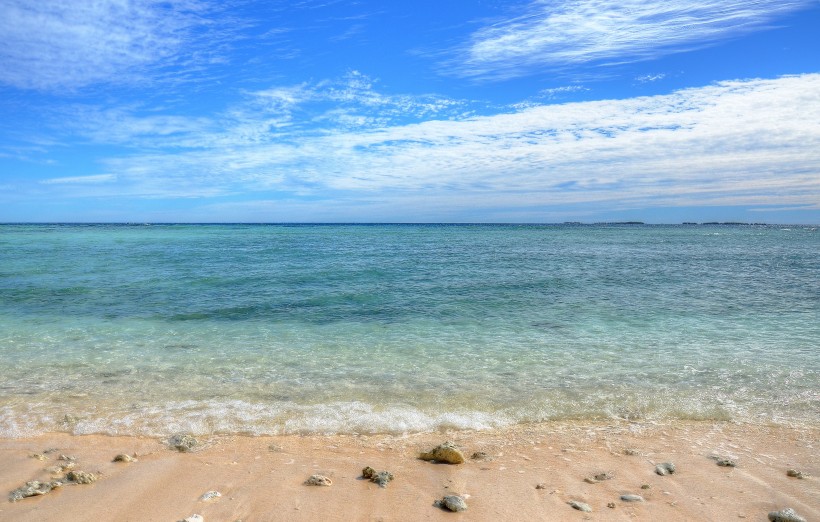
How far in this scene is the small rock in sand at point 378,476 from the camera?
4.95m

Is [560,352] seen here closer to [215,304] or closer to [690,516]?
[690,516]

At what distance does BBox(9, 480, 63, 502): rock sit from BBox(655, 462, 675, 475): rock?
6.25 meters

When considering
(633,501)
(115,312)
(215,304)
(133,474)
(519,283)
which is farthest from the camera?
(519,283)

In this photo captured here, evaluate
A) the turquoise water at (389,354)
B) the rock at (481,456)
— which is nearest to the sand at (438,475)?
the rock at (481,456)

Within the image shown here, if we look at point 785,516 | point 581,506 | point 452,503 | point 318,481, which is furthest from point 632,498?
point 318,481

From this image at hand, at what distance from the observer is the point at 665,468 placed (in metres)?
5.28

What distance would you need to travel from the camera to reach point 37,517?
14.0ft

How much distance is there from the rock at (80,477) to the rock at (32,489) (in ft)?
0.34

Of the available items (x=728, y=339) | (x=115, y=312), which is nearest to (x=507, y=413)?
(x=728, y=339)

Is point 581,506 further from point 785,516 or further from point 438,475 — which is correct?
point 785,516

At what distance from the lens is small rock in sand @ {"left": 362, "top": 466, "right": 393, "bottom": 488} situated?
495 cm

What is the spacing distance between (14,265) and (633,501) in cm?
3216

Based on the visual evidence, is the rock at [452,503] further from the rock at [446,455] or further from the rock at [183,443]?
the rock at [183,443]

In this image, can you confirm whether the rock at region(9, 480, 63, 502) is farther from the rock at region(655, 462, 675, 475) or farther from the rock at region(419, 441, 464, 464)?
the rock at region(655, 462, 675, 475)
